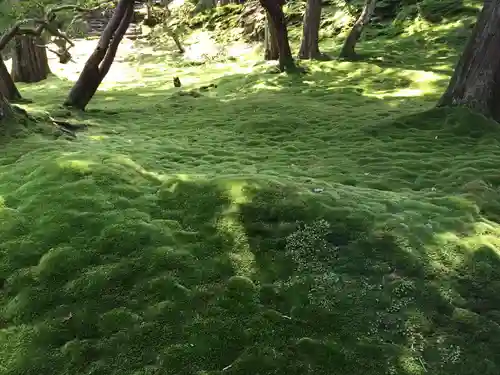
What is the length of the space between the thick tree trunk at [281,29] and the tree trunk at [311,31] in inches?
46.5

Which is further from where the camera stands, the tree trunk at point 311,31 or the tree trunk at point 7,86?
the tree trunk at point 311,31

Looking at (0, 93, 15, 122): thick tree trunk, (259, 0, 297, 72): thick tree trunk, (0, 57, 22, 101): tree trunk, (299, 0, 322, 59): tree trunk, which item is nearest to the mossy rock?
(0, 93, 15, 122): thick tree trunk

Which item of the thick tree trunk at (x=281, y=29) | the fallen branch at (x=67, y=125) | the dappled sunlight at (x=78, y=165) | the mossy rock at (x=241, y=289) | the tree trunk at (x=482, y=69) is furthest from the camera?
the thick tree trunk at (x=281, y=29)

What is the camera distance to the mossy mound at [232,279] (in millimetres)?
3227

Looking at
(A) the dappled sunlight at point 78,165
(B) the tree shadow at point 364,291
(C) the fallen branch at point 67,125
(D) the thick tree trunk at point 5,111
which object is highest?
(D) the thick tree trunk at point 5,111

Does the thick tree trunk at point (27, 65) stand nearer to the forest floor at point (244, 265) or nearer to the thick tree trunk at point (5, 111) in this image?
the thick tree trunk at point (5, 111)

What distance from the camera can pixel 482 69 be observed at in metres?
8.16

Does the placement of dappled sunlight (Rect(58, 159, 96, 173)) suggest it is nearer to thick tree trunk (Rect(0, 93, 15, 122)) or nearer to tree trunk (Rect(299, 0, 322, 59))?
thick tree trunk (Rect(0, 93, 15, 122))

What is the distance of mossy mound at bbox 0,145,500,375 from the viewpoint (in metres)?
3.23

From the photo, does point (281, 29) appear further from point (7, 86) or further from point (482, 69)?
point (7, 86)

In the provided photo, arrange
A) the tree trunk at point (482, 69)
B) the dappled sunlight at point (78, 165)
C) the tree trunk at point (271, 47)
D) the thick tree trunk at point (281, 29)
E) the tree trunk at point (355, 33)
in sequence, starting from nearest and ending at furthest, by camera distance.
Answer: the dappled sunlight at point (78, 165) < the tree trunk at point (482, 69) < the thick tree trunk at point (281, 29) < the tree trunk at point (355, 33) < the tree trunk at point (271, 47)

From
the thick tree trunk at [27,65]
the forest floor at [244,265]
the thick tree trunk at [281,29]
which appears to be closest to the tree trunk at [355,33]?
the thick tree trunk at [281,29]

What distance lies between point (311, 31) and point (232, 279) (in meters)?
12.5

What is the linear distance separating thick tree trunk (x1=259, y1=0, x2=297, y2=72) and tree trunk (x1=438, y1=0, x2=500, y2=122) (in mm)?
6051
